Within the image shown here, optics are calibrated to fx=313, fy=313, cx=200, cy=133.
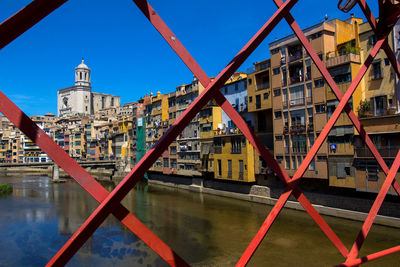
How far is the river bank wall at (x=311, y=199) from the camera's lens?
56.0 feet

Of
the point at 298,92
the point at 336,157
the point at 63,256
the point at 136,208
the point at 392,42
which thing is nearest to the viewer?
the point at 63,256

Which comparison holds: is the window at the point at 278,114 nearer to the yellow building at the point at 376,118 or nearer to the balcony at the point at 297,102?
the balcony at the point at 297,102

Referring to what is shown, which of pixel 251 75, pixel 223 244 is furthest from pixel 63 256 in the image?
pixel 251 75

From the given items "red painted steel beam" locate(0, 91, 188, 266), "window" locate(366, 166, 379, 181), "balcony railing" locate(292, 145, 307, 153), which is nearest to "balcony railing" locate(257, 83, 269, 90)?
"balcony railing" locate(292, 145, 307, 153)

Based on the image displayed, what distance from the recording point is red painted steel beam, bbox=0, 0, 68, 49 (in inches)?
59.0

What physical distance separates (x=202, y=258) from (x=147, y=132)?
33.3 metres

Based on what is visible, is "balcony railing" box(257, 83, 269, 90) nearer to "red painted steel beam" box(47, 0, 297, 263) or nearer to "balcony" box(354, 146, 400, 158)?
"balcony" box(354, 146, 400, 158)

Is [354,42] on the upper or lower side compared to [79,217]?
upper

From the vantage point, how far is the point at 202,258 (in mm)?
13891

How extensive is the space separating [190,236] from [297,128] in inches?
437

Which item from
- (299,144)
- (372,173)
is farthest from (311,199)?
(372,173)

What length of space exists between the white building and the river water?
9899 cm

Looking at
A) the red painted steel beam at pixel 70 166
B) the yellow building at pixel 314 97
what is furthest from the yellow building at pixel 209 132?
the red painted steel beam at pixel 70 166

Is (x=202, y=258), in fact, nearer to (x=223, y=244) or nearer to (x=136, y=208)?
(x=223, y=244)
